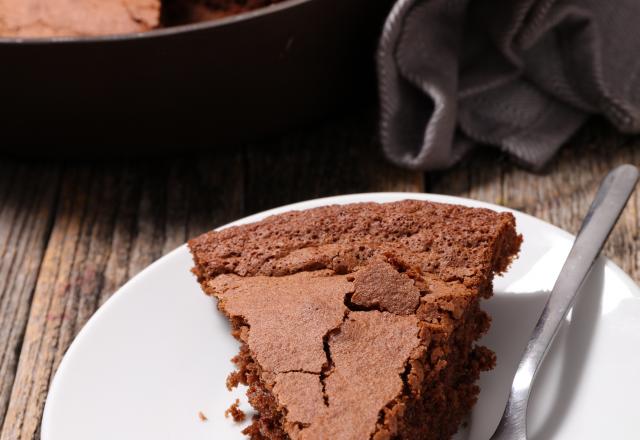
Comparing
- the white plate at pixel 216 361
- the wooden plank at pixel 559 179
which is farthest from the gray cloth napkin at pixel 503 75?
the white plate at pixel 216 361

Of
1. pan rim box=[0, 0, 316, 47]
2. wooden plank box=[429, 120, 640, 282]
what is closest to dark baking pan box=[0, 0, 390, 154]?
pan rim box=[0, 0, 316, 47]

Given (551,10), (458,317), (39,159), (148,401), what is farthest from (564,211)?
(39,159)

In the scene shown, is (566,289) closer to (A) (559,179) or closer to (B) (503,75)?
(A) (559,179)

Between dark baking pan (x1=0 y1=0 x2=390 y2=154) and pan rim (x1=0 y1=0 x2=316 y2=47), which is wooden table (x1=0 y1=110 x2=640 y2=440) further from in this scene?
pan rim (x1=0 y1=0 x2=316 y2=47)

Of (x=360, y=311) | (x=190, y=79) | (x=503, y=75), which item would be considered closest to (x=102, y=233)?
(x=190, y=79)

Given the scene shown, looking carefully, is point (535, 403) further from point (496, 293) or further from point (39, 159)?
point (39, 159)

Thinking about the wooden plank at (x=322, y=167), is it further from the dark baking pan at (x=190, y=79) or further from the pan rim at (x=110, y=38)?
the pan rim at (x=110, y=38)
